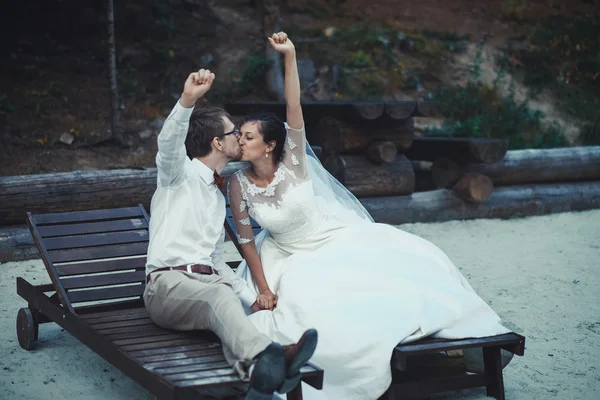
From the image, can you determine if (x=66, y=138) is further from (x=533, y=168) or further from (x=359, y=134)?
(x=533, y=168)

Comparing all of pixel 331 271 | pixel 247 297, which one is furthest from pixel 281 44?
pixel 247 297

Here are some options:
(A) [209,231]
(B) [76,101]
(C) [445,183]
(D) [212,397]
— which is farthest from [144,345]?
(B) [76,101]

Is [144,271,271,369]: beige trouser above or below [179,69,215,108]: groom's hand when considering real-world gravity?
Result: below

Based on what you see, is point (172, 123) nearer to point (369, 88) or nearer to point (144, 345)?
point (144, 345)

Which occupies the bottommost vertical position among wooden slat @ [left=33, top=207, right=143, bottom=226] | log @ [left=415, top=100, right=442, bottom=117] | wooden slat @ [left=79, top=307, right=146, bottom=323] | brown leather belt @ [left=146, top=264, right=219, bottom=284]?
wooden slat @ [left=79, top=307, right=146, bottom=323]

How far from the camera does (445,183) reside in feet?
29.7

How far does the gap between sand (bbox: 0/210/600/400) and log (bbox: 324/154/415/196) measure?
1.57 ft

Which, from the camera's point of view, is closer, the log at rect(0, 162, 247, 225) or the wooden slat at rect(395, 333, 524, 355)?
the wooden slat at rect(395, 333, 524, 355)

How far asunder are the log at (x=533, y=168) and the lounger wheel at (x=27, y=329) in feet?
17.9

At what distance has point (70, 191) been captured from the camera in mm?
6977

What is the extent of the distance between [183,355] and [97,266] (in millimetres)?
1529

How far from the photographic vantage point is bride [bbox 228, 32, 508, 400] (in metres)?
3.79

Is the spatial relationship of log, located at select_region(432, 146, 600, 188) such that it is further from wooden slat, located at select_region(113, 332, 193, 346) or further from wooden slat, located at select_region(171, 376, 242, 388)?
wooden slat, located at select_region(171, 376, 242, 388)

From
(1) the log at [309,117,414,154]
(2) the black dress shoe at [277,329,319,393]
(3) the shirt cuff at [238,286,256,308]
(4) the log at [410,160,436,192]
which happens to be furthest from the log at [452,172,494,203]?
(2) the black dress shoe at [277,329,319,393]
